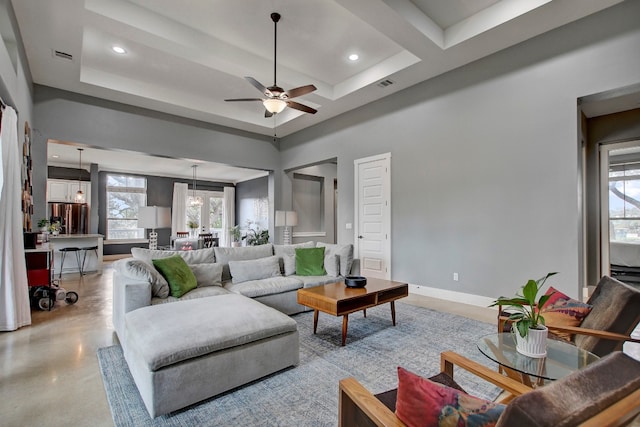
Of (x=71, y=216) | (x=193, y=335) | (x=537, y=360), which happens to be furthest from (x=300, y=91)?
(x=71, y=216)

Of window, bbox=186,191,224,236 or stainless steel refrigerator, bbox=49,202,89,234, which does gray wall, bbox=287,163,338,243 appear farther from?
stainless steel refrigerator, bbox=49,202,89,234

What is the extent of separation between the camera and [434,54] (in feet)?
13.5

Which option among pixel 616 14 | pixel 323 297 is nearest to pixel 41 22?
pixel 323 297

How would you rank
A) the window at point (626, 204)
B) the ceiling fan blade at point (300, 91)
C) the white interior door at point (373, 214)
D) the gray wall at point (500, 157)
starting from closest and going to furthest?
the gray wall at point (500, 157) → the ceiling fan blade at point (300, 91) → the white interior door at point (373, 214) → the window at point (626, 204)

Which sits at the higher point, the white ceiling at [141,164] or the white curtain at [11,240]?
the white ceiling at [141,164]

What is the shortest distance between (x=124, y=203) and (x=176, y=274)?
868 centimetres

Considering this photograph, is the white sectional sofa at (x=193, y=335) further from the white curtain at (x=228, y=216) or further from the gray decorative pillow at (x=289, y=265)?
the white curtain at (x=228, y=216)

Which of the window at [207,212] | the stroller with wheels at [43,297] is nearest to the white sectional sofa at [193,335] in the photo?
the stroller with wheels at [43,297]

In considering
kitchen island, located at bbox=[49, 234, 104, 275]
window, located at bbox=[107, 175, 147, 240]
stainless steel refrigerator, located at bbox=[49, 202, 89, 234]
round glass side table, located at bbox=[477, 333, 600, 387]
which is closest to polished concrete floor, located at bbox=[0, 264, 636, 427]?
round glass side table, located at bbox=[477, 333, 600, 387]

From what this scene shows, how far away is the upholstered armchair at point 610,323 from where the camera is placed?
1.78 meters

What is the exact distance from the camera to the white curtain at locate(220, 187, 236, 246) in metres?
12.2

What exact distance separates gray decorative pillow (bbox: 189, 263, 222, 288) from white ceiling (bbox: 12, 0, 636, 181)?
9.09ft

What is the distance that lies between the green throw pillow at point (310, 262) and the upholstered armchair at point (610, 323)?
8.95ft

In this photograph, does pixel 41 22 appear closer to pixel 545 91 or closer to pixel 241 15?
pixel 241 15
